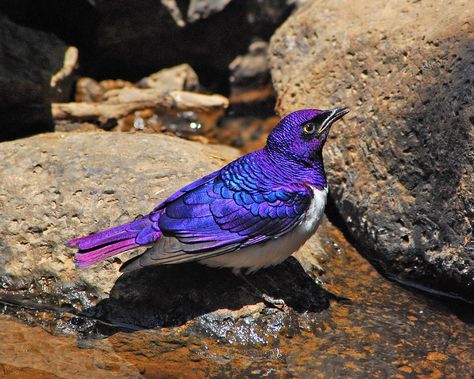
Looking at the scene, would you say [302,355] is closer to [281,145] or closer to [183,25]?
[281,145]

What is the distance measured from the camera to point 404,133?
5586 mm

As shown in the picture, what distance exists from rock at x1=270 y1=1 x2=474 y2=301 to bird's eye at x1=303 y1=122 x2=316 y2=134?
2.52 feet

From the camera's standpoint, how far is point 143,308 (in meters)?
5.01

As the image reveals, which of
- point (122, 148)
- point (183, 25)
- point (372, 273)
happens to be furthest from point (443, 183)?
point (183, 25)

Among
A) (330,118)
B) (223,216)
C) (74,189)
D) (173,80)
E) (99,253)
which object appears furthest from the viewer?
(173,80)

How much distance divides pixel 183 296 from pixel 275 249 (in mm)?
663

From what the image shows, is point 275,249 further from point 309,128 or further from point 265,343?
point 309,128

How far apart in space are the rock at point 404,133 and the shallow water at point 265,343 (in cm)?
40

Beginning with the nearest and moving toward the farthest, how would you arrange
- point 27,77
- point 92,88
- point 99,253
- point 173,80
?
point 99,253 < point 27,77 < point 92,88 < point 173,80

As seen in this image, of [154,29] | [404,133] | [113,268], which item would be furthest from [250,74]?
[113,268]

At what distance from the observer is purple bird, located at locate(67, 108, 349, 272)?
475 cm

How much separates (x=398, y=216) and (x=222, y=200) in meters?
1.37

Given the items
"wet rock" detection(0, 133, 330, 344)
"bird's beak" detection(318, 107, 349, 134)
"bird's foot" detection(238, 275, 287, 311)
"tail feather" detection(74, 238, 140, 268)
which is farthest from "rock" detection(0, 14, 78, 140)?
"bird's foot" detection(238, 275, 287, 311)

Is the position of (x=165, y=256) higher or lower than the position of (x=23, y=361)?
higher
